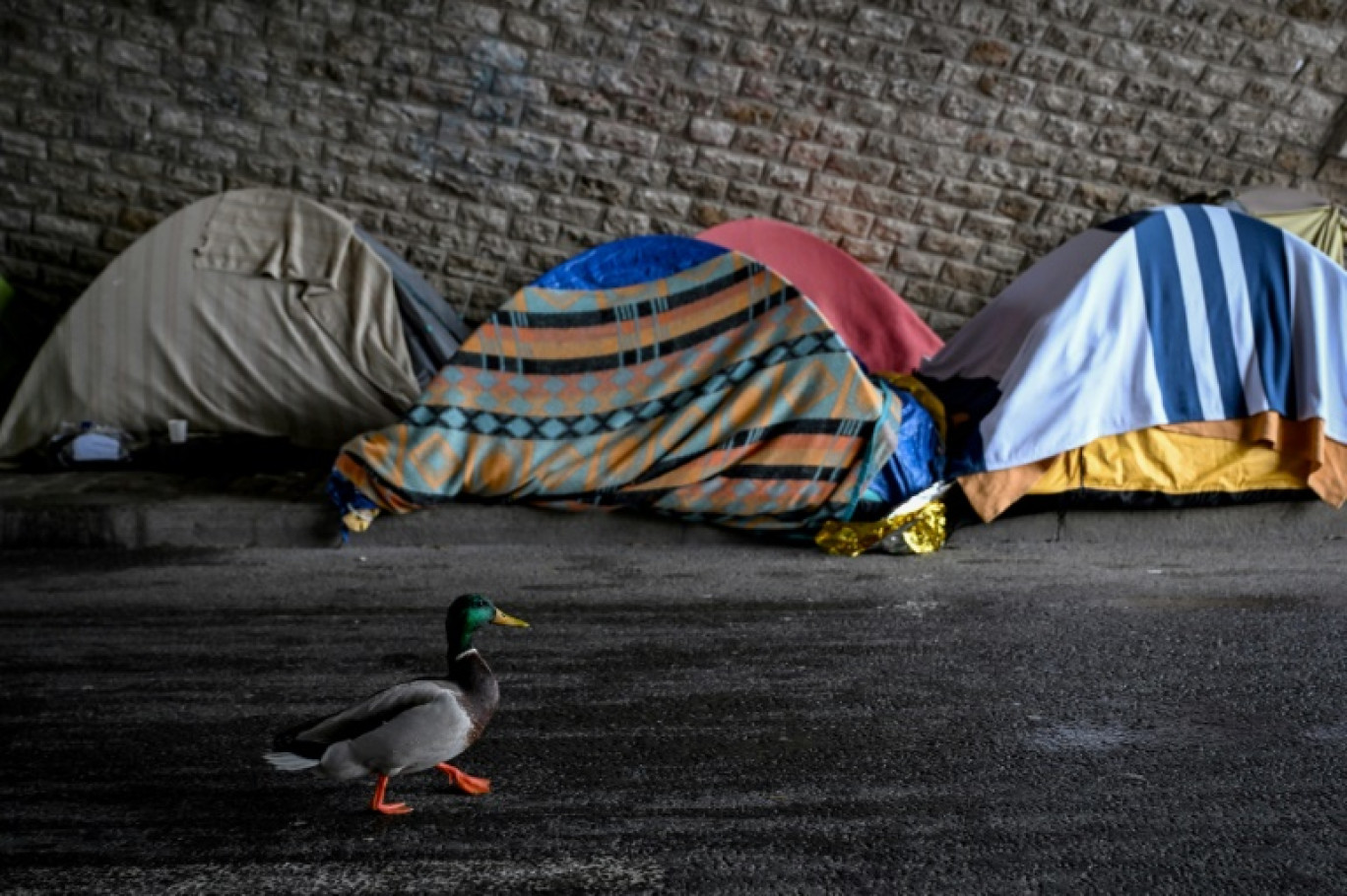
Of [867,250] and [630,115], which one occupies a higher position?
[630,115]

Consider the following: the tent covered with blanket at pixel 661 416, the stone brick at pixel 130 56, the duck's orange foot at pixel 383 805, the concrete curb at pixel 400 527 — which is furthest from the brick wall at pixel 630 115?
the duck's orange foot at pixel 383 805

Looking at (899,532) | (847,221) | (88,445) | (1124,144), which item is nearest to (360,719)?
(899,532)

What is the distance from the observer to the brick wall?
22.3ft

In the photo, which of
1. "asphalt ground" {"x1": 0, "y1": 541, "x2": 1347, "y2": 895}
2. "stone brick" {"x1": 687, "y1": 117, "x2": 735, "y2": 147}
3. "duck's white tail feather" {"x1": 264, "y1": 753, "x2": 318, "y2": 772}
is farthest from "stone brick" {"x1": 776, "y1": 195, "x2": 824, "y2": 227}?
"duck's white tail feather" {"x1": 264, "y1": 753, "x2": 318, "y2": 772}

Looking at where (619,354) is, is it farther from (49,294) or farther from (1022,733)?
(49,294)

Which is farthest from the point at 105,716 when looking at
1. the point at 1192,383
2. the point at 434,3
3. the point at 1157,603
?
the point at 434,3

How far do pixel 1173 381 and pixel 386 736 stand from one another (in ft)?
12.7

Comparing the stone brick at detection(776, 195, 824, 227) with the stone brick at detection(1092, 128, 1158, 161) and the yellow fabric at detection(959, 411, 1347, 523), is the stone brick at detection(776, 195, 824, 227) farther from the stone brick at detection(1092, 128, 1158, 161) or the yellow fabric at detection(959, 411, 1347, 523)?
the yellow fabric at detection(959, 411, 1347, 523)

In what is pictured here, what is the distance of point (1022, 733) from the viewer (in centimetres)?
307

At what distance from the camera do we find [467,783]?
106 inches

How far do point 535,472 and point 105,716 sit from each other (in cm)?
212

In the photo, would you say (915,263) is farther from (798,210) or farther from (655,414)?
(655,414)

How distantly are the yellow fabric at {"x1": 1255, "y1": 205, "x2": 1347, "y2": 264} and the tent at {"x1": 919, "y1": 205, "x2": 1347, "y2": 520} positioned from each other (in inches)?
85.5

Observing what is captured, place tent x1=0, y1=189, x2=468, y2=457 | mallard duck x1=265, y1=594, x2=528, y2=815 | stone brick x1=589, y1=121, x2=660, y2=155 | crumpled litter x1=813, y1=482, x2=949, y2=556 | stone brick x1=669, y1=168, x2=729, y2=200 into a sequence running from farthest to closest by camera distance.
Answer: stone brick x1=669, y1=168, x2=729, y2=200 < stone brick x1=589, y1=121, x2=660, y2=155 < tent x1=0, y1=189, x2=468, y2=457 < crumpled litter x1=813, y1=482, x2=949, y2=556 < mallard duck x1=265, y1=594, x2=528, y2=815
